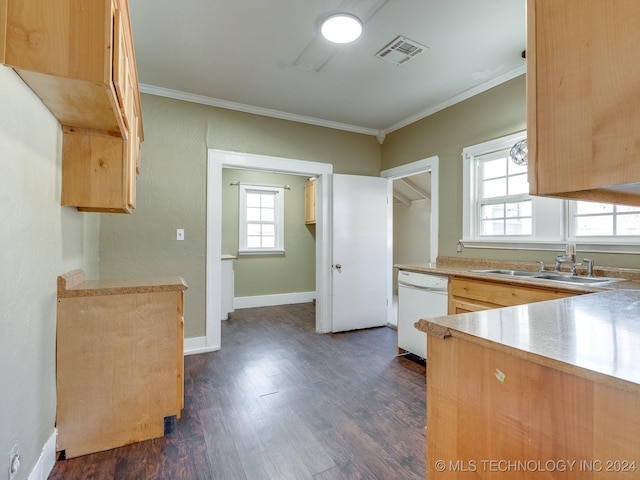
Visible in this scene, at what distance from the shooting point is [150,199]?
3.08 meters

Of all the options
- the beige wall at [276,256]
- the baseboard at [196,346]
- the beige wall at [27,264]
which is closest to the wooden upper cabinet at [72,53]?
the beige wall at [27,264]

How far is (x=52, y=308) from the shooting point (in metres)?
1.62

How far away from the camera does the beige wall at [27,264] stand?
1151 millimetres

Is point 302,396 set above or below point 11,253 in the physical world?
below

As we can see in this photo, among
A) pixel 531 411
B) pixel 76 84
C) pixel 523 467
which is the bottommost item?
pixel 523 467

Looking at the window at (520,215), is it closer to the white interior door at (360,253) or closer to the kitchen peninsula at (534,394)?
the white interior door at (360,253)

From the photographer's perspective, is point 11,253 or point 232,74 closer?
point 11,253

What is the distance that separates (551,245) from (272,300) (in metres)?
4.09

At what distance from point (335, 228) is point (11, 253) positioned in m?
3.00

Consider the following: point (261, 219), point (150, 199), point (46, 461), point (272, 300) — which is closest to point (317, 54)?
point (150, 199)

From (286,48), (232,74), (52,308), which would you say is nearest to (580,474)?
(52,308)

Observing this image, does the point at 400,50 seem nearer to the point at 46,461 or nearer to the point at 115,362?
the point at 115,362

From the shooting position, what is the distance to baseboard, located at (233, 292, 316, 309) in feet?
17.1

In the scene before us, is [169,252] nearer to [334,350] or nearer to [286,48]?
[334,350]
